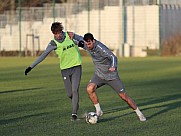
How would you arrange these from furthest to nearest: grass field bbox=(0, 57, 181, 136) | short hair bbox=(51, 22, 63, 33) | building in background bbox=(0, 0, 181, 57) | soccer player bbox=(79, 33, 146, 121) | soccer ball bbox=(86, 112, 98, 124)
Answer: building in background bbox=(0, 0, 181, 57) → short hair bbox=(51, 22, 63, 33) → soccer player bbox=(79, 33, 146, 121) → soccer ball bbox=(86, 112, 98, 124) → grass field bbox=(0, 57, 181, 136)

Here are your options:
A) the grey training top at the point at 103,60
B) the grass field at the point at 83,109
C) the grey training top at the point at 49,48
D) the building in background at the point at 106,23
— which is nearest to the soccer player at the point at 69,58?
the grey training top at the point at 49,48

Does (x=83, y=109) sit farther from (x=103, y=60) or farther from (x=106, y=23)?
(x=106, y=23)

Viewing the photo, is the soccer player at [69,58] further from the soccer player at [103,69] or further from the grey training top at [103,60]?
the grey training top at [103,60]

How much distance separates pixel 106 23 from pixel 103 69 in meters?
30.7

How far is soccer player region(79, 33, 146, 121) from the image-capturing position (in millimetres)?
11281

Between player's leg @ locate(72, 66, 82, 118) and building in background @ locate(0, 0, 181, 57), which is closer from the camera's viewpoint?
player's leg @ locate(72, 66, 82, 118)

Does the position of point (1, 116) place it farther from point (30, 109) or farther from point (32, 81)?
point (32, 81)

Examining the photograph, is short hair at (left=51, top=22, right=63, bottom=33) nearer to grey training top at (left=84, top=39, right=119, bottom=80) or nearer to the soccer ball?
grey training top at (left=84, top=39, right=119, bottom=80)

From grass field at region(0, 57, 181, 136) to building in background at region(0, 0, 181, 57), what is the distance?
1843 centimetres

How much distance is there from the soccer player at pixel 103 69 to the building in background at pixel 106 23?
28606mm

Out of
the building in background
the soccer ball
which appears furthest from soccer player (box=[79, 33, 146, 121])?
the building in background

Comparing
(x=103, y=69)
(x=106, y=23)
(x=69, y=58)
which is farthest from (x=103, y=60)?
(x=106, y=23)

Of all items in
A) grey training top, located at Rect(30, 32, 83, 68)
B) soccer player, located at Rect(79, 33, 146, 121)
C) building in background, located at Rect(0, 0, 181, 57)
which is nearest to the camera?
soccer player, located at Rect(79, 33, 146, 121)

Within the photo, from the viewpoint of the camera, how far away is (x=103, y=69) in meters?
11.6
